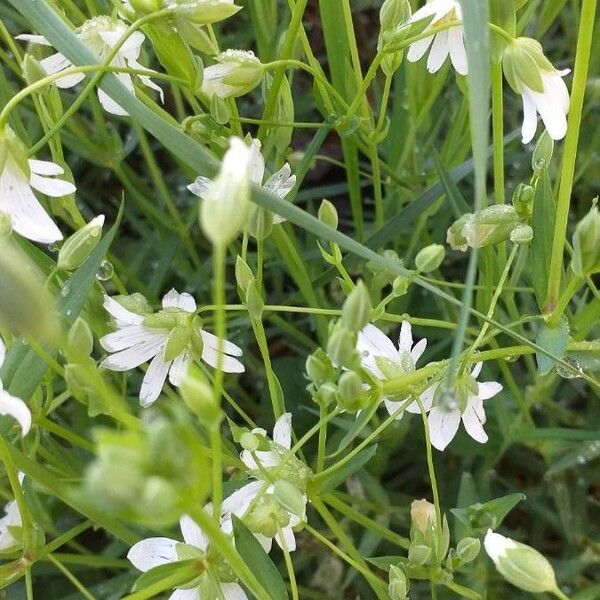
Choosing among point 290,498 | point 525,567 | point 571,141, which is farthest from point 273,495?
point 571,141

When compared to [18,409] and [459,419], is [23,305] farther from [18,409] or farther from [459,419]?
[459,419]

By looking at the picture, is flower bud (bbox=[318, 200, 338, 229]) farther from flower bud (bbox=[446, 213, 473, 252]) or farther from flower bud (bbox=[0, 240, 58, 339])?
flower bud (bbox=[0, 240, 58, 339])

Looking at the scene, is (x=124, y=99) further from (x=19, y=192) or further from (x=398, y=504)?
(x=398, y=504)

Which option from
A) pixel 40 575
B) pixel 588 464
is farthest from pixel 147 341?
pixel 588 464

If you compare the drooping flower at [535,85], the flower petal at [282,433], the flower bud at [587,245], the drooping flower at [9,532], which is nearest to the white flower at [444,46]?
the drooping flower at [535,85]

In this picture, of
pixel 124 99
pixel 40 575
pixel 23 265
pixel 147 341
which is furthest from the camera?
pixel 40 575

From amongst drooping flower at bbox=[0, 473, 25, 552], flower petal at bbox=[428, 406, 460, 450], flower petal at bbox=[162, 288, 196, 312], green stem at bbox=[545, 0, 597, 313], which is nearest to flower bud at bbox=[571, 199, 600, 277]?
green stem at bbox=[545, 0, 597, 313]
